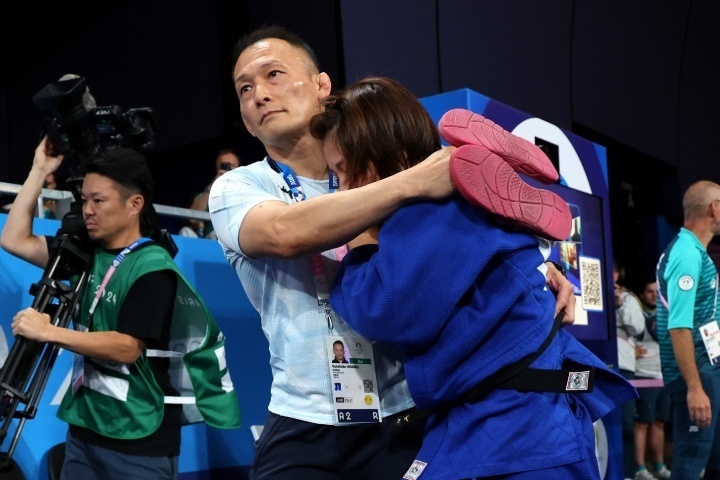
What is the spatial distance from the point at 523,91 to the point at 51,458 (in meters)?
5.56

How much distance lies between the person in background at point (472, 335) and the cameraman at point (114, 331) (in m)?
1.73

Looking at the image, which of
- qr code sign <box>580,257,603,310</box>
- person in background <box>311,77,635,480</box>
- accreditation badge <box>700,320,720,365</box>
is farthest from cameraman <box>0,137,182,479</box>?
accreditation badge <box>700,320,720,365</box>

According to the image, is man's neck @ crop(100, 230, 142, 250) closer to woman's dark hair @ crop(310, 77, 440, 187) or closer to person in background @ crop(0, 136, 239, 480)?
person in background @ crop(0, 136, 239, 480)

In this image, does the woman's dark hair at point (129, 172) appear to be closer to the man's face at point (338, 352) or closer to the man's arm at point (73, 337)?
the man's arm at point (73, 337)

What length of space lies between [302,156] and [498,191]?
2.21 feet

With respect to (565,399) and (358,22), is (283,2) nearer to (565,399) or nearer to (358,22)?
(358,22)

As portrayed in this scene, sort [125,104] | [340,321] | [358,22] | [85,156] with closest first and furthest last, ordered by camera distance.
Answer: [340,321]
[85,156]
[358,22]
[125,104]

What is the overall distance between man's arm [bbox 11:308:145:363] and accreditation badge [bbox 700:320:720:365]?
2.88m

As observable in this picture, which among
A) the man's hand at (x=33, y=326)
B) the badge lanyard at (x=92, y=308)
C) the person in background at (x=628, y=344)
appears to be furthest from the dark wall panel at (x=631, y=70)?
the man's hand at (x=33, y=326)

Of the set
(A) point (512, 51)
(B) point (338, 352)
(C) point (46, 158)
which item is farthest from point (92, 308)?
(A) point (512, 51)

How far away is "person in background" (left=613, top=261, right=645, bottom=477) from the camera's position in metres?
7.45

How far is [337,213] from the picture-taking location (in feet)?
5.17

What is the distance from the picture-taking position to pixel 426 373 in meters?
1.56

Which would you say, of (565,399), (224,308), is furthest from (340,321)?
(224,308)
